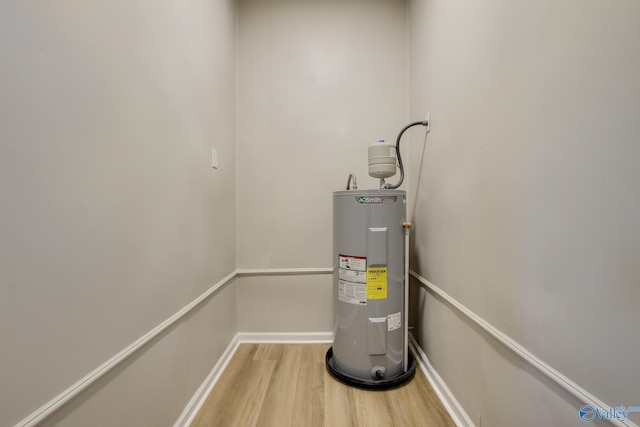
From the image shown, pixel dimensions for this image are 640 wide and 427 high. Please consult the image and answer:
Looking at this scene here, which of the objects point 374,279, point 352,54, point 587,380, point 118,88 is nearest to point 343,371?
point 374,279

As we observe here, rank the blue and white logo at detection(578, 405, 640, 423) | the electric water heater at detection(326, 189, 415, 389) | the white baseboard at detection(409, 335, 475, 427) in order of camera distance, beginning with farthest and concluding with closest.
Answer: the electric water heater at detection(326, 189, 415, 389) → the white baseboard at detection(409, 335, 475, 427) → the blue and white logo at detection(578, 405, 640, 423)

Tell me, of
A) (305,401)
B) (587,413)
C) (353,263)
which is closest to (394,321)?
(353,263)

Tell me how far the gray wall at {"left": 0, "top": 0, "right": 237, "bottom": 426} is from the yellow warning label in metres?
0.96

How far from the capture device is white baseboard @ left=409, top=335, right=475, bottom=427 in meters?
1.19

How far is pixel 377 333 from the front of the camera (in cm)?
146

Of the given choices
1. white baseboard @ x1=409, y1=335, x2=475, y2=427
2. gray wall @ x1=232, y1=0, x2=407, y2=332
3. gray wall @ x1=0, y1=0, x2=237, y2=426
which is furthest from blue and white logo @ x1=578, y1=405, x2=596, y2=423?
gray wall @ x1=232, y1=0, x2=407, y2=332

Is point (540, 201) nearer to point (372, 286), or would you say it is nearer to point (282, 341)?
point (372, 286)

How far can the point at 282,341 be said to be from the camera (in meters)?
1.98

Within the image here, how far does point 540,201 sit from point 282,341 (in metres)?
1.90

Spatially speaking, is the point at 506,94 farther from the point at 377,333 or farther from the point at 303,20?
the point at 303,20

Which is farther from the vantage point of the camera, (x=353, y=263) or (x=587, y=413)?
(x=353, y=263)

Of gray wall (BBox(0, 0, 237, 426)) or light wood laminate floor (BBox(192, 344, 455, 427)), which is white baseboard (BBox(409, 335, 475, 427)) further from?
gray wall (BBox(0, 0, 237, 426))

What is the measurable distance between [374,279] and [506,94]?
1050mm

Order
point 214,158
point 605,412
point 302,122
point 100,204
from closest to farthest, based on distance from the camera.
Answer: point 605,412, point 100,204, point 214,158, point 302,122
